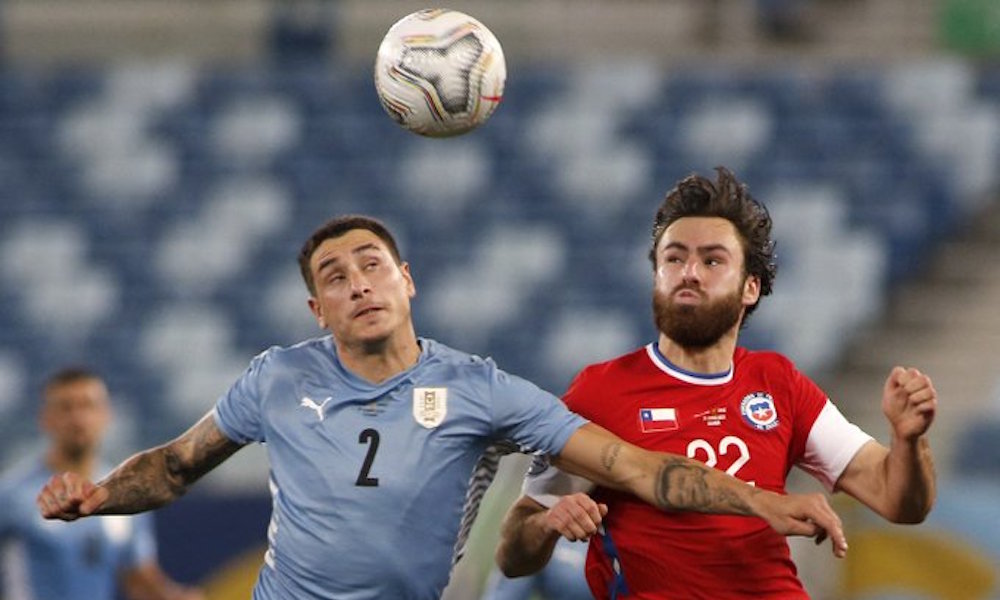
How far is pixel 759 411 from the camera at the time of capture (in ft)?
16.7

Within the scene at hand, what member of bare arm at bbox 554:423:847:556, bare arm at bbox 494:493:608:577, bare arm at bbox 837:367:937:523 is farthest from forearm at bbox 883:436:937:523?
bare arm at bbox 494:493:608:577

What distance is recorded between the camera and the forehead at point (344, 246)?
5.26 metres

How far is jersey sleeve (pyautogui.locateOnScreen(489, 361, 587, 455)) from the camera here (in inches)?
197

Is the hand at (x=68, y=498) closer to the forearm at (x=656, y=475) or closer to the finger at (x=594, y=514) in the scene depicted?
the forearm at (x=656, y=475)

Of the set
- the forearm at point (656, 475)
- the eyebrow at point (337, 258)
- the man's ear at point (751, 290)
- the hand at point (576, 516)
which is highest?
the eyebrow at point (337, 258)

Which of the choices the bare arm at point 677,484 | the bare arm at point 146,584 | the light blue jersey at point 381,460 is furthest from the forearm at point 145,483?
the bare arm at point 146,584

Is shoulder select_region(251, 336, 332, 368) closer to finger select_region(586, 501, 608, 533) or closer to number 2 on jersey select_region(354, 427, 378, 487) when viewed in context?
number 2 on jersey select_region(354, 427, 378, 487)

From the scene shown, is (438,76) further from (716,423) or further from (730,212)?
(716,423)

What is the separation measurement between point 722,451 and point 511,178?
28.6 ft

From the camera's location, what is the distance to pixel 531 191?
13562 millimetres

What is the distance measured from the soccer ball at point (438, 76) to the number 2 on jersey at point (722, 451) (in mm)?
1262

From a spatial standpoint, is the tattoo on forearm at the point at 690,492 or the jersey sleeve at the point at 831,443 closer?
the tattoo on forearm at the point at 690,492

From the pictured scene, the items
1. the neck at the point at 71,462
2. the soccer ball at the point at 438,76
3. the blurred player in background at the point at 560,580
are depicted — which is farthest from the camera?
the neck at the point at 71,462

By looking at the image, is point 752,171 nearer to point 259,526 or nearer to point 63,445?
point 259,526
